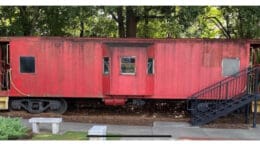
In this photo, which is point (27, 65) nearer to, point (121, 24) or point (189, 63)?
point (189, 63)

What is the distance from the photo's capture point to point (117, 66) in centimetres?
1756

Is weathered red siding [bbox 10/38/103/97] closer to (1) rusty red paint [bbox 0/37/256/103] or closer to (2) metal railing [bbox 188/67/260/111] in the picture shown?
(1) rusty red paint [bbox 0/37/256/103]

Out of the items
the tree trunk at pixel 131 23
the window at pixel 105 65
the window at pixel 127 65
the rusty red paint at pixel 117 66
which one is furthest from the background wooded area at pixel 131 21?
the window at pixel 105 65

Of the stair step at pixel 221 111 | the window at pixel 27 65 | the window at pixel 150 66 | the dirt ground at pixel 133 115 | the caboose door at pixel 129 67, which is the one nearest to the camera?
the stair step at pixel 221 111

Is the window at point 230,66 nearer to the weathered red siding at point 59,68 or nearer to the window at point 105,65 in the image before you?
the window at point 105,65

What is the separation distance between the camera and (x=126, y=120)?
55.2ft

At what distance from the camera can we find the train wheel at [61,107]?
60.2ft

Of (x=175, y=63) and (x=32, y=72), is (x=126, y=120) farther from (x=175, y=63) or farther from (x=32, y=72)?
(x=32, y=72)

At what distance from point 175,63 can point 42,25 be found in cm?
1119

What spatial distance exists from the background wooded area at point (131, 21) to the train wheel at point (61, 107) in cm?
572


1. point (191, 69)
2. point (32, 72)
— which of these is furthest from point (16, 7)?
point (191, 69)

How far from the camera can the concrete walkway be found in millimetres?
14212

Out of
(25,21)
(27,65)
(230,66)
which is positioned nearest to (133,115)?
(230,66)

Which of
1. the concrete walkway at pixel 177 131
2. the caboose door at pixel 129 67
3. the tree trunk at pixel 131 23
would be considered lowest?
the concrete walkway at pixel 177 131
